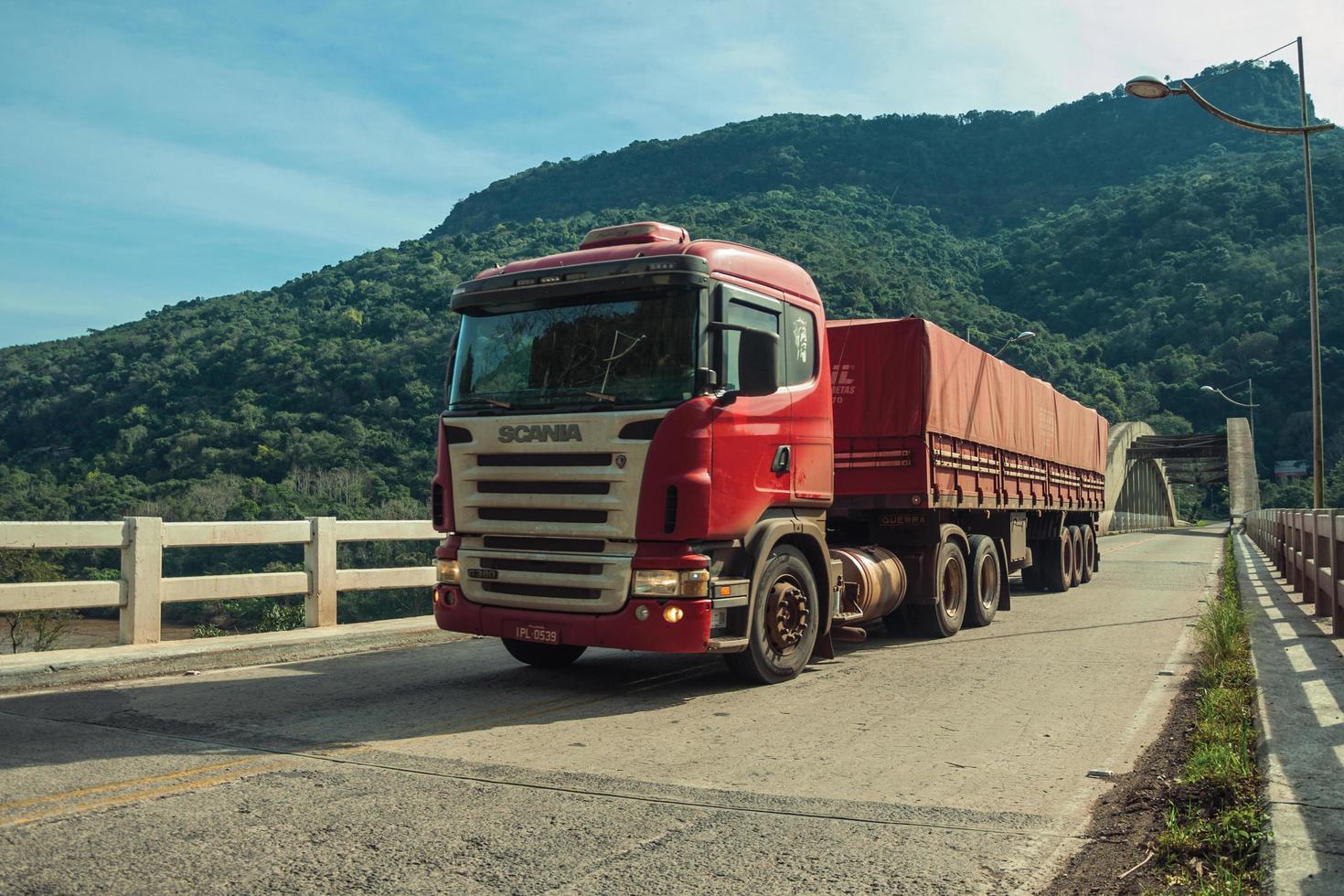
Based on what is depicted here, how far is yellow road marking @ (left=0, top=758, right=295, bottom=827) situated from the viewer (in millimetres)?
4793

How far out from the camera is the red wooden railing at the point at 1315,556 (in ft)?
34.5

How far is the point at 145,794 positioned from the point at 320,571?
635 cm

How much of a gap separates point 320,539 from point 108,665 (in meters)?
2.68

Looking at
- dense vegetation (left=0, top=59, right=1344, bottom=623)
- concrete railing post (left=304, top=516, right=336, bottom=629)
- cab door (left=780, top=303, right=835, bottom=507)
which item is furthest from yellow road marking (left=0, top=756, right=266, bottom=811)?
dense vegetation (left=0, top=59, right=1344, bottom=623)

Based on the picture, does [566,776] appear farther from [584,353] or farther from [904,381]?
[904,381]

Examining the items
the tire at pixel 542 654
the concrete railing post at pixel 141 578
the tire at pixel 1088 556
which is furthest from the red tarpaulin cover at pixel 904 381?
the tire at pixel 1088 556

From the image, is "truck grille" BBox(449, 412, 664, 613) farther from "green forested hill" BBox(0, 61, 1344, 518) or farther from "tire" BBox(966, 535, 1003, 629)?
"green forested hill" BBox(0, 61, 1344, 518)

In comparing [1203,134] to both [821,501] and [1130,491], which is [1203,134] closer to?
[1130,491]

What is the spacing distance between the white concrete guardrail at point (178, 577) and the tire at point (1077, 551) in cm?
1241

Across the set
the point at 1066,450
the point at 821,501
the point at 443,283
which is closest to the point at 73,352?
the point at 443,283

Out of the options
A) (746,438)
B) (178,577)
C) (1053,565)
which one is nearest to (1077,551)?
(1053,565)

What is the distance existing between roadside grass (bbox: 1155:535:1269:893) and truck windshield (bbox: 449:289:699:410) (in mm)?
3828

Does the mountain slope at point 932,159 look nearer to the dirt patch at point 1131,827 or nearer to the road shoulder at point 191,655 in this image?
the road shoulder at point 191,655

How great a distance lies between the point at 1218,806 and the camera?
507 cm
